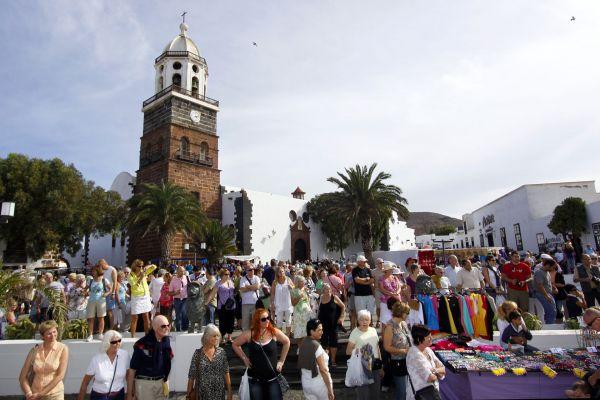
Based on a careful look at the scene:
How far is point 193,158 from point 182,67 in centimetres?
693

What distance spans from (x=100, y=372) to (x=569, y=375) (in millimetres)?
5699

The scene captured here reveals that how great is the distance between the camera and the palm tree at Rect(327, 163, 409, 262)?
24578mm

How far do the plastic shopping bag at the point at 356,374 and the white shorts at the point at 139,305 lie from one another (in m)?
4.33

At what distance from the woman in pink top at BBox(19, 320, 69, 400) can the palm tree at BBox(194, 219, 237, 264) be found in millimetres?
21074

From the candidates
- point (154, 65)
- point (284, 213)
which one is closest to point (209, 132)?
point (154, 65)

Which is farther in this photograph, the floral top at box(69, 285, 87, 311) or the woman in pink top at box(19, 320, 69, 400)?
the floral top at box(69, 285, 87, 311)

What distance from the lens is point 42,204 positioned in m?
23.2

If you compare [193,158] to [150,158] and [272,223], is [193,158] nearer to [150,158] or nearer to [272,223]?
[150,158]

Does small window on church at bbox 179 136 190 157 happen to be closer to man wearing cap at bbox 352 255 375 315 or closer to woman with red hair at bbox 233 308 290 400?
man wearing cap at bbox 352 255 375 315

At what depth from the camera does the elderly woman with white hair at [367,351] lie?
4.72 meters

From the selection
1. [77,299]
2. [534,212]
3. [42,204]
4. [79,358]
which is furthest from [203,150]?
[534,212]

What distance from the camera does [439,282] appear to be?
7.64 metres

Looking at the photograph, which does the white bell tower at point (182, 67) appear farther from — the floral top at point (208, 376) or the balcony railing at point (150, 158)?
the floral top at point (208, 376)

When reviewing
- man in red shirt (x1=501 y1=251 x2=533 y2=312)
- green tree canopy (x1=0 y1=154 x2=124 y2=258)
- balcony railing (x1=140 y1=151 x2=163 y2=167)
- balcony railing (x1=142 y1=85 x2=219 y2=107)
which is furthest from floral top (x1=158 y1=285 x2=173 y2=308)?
balcony railing (x1=142 y1=85 x2=219 y2=107)
